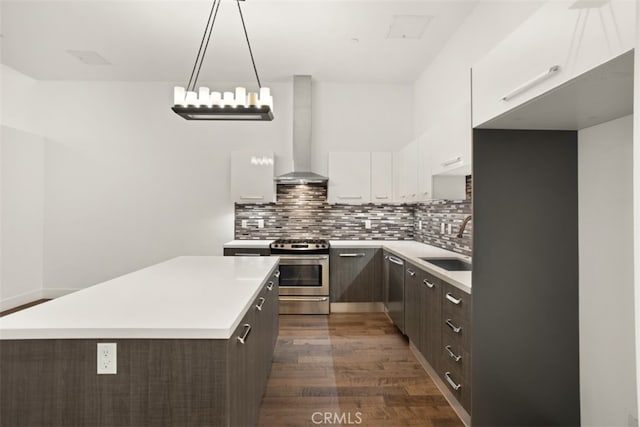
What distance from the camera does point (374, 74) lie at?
4840mm

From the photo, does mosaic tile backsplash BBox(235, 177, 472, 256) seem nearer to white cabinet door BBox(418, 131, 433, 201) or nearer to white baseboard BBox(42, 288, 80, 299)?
white cabinet door BBox(418, 131, 433, 201)

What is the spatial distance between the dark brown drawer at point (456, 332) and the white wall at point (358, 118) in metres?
3.18

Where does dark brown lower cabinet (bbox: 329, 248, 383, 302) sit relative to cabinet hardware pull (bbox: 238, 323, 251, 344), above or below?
below

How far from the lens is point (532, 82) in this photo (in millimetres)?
1456

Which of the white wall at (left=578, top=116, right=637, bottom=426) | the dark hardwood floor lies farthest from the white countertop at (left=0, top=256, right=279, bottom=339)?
the white wall at (left=578, top=116, right=637, bottom=426)

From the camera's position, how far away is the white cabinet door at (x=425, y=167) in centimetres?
354

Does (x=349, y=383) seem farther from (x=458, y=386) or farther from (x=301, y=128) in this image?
(x=301, y=128)

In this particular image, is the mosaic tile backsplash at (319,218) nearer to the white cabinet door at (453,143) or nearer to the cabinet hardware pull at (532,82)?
the white cabinet door at (453,143)

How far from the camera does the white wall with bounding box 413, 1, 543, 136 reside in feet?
8.75

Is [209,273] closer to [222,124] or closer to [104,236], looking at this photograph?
[222,124]

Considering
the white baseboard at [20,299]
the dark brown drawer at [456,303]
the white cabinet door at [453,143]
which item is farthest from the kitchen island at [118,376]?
the white baseboard at [20,299]

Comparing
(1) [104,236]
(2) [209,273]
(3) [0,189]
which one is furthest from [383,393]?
(3) [0,189]

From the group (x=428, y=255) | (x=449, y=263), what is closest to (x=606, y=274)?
(x=449, y=263)

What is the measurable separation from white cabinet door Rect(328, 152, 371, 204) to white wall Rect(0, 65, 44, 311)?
4.08 meters
